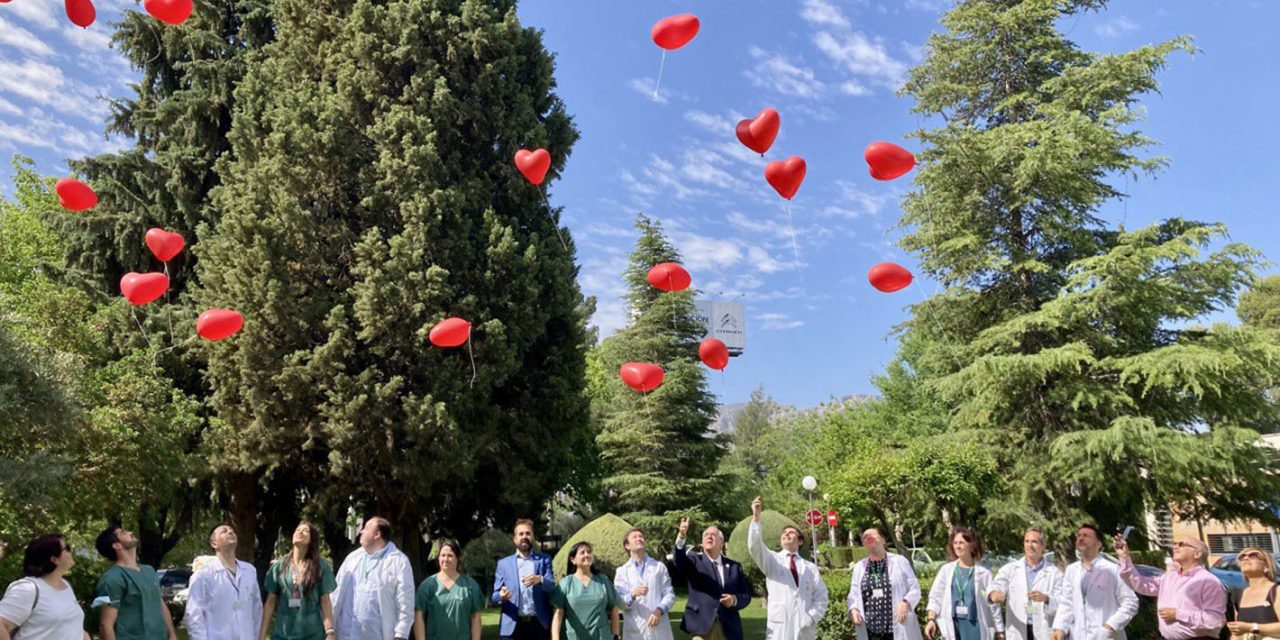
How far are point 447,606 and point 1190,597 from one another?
538cm

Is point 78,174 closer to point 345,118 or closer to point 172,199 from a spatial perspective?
point 172,199

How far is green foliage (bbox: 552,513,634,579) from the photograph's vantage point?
43.8ft

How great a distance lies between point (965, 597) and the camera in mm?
7277

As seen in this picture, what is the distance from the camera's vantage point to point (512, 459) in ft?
55.5

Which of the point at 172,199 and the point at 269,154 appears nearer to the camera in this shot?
the point at 269,154

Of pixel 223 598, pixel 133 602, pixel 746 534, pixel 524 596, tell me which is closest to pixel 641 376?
pixel 524 596

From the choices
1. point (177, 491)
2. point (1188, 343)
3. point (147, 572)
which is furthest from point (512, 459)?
→ point (1188, 343)

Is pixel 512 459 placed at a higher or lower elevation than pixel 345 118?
lower

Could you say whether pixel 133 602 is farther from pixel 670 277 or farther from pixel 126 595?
pixel 670 277

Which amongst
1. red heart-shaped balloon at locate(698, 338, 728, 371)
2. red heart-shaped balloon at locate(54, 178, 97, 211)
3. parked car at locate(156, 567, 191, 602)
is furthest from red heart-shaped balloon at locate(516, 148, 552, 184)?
parked car at locate(156, 567, 191, 602)

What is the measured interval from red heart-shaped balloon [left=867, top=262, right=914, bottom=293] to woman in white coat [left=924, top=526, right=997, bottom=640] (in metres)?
3.45

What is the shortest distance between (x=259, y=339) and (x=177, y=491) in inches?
183

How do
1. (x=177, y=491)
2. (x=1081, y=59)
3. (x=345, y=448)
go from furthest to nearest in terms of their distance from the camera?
(x=1081, y=59) < (x=177, y=491) < (x=345, y=448)

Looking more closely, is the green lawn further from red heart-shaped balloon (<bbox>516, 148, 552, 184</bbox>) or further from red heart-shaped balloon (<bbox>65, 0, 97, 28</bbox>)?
red heart-shaped balloon (<bbox>65, 0, 97, 28</bbox>)
